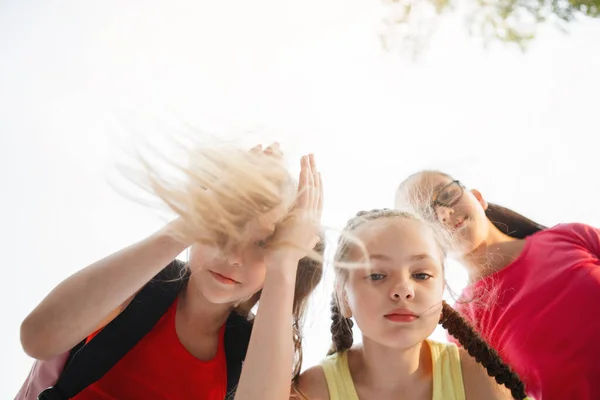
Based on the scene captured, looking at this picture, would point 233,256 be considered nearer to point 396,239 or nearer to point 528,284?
point 396,239

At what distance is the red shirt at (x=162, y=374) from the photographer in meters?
0.96

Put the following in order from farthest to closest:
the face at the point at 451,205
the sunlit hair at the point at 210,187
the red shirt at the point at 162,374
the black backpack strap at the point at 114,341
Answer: the face at the point at 451,205 → the red shirt at the point at 162,374 → the black backpack strap at the point at 114,341 → the sunlit hair at the point at 210,187

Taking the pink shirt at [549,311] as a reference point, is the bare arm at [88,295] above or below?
above

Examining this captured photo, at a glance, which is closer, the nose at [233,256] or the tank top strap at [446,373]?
the nose at [233,256]

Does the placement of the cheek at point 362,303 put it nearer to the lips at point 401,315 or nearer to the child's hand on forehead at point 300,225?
the lips at point 401,315

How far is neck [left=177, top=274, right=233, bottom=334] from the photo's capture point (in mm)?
1040

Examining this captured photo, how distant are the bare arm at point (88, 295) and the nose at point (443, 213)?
0.61 metres

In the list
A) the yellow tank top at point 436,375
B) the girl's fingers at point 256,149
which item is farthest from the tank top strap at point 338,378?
the girl's fingers at point 256,149

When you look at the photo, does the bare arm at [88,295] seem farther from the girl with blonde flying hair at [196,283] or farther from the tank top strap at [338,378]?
the tank top strap at [338,378]

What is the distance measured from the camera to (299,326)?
1055 millimetres

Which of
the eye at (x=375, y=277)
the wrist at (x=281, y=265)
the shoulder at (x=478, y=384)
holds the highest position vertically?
the wrist at (x=281, y=265)

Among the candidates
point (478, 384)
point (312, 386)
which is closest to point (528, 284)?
point (478, 384)

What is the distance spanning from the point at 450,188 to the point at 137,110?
0.74 metres

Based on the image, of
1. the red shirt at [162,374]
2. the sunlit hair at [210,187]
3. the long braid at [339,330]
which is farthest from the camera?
the long braid at [339,330]
